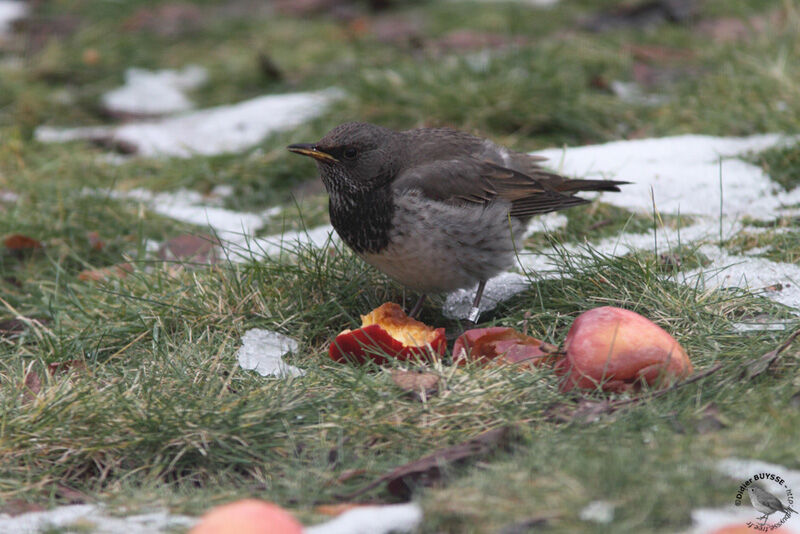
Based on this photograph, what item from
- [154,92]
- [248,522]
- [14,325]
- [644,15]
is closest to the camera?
[248,522]

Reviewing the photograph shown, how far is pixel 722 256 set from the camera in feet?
13.6

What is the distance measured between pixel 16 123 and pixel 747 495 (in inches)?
252

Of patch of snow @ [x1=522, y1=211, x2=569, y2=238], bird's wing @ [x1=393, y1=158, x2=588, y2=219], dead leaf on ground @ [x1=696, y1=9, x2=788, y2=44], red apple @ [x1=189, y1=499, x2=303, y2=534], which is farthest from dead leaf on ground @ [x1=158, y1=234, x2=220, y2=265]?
dead leaf on ground @ [x1=696, y1=9, x2=788, y2=44]

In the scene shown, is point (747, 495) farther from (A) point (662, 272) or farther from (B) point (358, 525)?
(A) point (662, 272)

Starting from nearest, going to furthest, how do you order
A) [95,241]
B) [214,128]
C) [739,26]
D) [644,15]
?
1. [95,241]
2. [214,128]
3. [739,26]
4. [644,15]

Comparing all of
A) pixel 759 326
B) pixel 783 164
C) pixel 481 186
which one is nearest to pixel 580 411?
pixel 759 326

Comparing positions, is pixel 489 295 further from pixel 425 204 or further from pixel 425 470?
pixel 425 470

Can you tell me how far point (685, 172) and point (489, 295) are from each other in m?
1.70

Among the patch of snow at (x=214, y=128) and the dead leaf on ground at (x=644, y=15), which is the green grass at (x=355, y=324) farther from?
the dead leaf on ground at (x=644, y=15)

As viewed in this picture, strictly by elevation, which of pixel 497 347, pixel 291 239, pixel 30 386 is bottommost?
pixel 30 386

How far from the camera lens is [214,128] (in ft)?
22.8

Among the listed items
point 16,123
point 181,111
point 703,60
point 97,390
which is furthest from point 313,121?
point 97,390

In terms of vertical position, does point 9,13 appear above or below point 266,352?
above

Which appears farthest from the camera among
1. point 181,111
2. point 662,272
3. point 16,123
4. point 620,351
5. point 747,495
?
point 181,111
